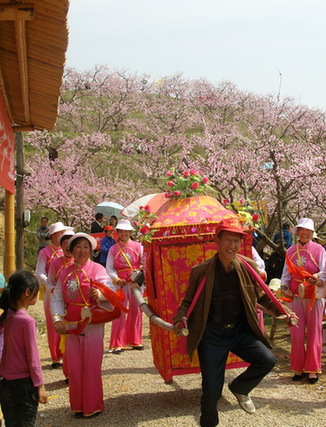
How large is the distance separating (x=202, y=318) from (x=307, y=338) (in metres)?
2.78

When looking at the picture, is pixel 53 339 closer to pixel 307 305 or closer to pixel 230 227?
pixel 307 305

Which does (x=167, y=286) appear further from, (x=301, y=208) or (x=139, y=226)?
(x=301, y=208)

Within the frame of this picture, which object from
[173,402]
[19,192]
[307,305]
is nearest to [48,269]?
[173,402]

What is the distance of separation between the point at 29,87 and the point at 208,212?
269cm

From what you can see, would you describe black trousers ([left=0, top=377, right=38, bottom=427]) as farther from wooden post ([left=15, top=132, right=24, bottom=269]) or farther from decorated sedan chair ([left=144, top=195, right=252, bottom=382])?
wooden post ([left=15, top=132, right=24, bottom=269])

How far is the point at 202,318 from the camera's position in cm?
471

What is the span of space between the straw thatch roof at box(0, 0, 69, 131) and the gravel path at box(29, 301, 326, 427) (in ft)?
11.4

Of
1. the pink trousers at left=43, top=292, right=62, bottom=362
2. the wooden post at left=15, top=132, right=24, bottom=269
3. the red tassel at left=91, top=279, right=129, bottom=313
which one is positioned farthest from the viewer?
the wooden post at left=15, top=132, right=24, bottom=269

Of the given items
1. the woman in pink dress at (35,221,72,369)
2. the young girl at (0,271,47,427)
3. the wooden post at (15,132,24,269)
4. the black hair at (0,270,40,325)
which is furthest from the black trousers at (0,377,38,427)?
the wooden post at (15,132,24,269)

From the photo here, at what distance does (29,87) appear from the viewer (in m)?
6.74

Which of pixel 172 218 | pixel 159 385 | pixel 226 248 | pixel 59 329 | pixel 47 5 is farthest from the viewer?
pixel 159 385

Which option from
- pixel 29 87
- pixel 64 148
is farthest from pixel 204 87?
pixel 29 87

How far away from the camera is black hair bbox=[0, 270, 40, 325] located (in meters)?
4.04

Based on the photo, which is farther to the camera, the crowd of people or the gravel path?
the gravel path
